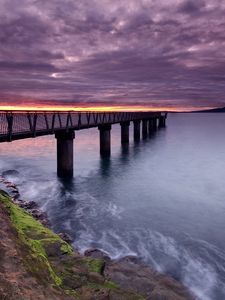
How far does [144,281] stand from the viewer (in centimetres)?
1020

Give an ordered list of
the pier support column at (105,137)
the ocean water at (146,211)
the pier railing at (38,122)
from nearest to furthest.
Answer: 1. the ocean water at (146,211)
2. the pier railing at (38,122)
3. the pier support column at (105,137)

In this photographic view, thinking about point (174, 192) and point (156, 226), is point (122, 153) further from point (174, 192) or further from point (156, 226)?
point (156, 226)

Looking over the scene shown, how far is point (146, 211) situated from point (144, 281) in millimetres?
9927

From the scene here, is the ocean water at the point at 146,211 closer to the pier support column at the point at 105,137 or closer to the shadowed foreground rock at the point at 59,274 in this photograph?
the shadowed foreground rock at the point at 59,274

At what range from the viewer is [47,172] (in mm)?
32250

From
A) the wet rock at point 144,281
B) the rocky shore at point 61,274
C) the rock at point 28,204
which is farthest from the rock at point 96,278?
the rock at point 28,204

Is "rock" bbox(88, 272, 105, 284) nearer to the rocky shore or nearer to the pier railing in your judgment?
the rocky shore

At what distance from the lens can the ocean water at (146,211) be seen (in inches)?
528

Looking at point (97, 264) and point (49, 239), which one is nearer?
point (97, 264)

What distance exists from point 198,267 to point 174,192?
12.7 metres

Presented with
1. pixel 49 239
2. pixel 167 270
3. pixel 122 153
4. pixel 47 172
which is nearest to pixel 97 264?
pixel 49 239

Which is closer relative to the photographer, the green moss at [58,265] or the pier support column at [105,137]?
the green moss at [58,265]

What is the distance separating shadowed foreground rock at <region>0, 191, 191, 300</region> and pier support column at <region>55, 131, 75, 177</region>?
49.3 ft

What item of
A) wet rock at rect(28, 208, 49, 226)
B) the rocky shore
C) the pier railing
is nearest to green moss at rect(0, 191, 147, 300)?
the rocky shore
